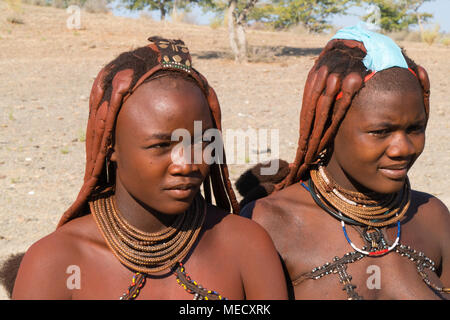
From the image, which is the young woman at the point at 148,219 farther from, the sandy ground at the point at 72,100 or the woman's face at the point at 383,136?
the sandy ground at the point at 72,100

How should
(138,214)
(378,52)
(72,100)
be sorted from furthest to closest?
(72,100) → (378,52) → (138,214)

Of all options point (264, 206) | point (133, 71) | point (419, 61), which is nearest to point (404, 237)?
point (264, 206)

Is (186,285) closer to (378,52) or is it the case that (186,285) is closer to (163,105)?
(163,105)

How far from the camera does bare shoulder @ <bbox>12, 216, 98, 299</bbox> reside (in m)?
2.21

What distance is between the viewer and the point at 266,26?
32.9m

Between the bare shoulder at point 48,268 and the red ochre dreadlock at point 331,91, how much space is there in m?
1.34

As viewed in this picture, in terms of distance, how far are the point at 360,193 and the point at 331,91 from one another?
1.93 ft

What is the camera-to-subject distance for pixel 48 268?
224cm

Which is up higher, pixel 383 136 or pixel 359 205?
pixel 383 136

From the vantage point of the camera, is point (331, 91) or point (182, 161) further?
point (331, 91)

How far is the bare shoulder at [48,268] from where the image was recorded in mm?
2211

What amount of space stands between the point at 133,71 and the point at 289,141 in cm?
557

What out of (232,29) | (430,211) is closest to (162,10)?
(232,29)

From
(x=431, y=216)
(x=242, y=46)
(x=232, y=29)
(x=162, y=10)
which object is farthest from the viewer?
(x=162, y=10)
